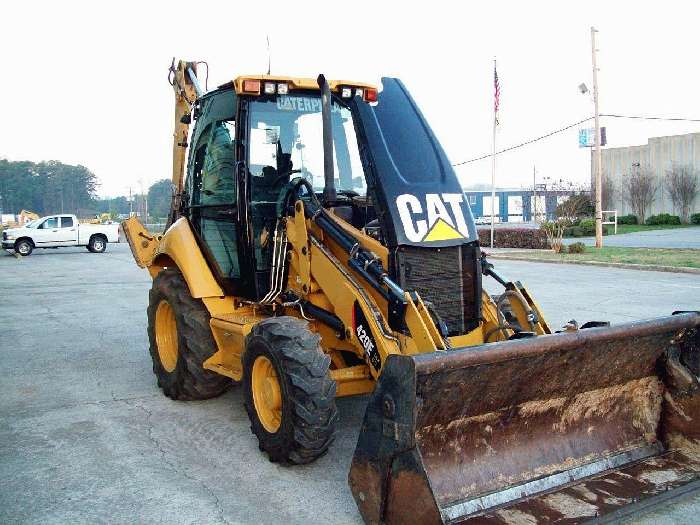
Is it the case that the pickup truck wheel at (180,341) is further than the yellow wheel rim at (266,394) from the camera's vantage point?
Yes

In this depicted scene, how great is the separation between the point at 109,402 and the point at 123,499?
8.27ft

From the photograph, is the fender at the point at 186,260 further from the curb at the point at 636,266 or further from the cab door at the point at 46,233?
the cab door at the point at 46,233

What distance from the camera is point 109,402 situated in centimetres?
692

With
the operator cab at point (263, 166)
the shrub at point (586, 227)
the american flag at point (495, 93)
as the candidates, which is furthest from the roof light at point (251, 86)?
the shrub at point (586, 227)

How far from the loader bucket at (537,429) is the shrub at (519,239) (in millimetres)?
24433

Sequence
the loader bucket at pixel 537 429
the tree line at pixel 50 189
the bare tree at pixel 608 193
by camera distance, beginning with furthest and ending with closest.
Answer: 1. the tree line at pixel 50 189
2. the bare tree at pixel 608 193
3. the loader bucket at pixel 537 429

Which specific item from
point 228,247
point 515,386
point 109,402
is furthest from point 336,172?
point 109,402

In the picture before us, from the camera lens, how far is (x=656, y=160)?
53594 millimetres

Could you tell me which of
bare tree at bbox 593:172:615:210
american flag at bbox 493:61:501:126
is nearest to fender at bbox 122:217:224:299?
american flag at bbox 493:61:501:126

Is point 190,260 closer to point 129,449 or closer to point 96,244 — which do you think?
point 129,449

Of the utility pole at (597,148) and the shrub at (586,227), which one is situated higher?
the utility pole at (597,148)

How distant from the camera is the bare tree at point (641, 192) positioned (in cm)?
5059

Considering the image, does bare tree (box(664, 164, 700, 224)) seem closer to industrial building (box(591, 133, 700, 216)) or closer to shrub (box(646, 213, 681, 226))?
industrial building (box(591, 133, 700, 216))

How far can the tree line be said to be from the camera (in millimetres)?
85375
